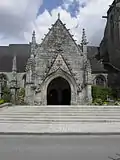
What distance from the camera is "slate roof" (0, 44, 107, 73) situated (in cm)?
4137

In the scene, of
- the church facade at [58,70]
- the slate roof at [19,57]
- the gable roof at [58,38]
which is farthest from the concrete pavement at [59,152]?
the slate roof at [19,57]

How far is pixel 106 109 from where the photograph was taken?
2089 centimetres

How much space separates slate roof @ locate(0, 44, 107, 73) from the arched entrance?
20.6 feet

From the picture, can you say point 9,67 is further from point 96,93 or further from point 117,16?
point 117,16

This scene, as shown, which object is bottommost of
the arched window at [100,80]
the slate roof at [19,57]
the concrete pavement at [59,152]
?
the concrete pavement at [59,152]

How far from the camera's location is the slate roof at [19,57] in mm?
41372

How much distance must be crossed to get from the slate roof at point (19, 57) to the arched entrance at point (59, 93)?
6277 millimetres

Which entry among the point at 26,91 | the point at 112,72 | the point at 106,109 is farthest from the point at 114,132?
the point at 112,72

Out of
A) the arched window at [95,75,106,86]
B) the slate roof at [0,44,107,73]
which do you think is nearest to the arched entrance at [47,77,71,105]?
the arched window at [95,75,106,86]

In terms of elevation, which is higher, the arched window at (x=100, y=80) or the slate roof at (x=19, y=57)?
the slate roof at (x=19, y=57)

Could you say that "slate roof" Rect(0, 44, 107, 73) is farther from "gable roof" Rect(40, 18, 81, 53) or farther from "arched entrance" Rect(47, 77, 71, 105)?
"gable roof" Rect(40, 18, 81, 53)

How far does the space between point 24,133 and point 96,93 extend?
2382cm

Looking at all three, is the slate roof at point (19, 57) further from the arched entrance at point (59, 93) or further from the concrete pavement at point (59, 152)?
the concrete pavement at point (59, 152)

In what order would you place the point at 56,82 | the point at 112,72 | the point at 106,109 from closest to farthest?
the point at 106,109, the point at 56,82, the point at 112,72
